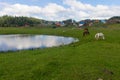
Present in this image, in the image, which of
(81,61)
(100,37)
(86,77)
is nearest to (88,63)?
(81,61)

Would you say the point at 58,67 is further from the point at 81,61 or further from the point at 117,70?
the point at 117,70

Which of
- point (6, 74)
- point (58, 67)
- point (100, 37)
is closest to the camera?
point (6, 74)

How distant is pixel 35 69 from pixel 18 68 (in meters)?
1.75

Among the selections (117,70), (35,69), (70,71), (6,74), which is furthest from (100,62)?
(6,74)

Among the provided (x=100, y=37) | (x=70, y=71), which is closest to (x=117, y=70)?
(x=70, y=71)

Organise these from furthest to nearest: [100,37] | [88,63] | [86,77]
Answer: [100,37] < [88,63] < [86,77]

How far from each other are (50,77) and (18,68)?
376cm

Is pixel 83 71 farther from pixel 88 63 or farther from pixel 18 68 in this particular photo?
pixel 18 68

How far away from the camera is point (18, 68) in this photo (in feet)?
65.3

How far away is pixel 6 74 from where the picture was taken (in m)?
18.2

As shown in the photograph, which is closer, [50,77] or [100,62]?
[50,77]

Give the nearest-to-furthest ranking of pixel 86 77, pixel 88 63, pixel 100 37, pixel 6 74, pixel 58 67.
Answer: pixel 86 77, pixel 6 74, pixel 58 67, pixel 88 63, pixel 100 37

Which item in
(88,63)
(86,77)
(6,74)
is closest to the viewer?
(86,77)

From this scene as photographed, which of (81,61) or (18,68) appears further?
(81,61)
